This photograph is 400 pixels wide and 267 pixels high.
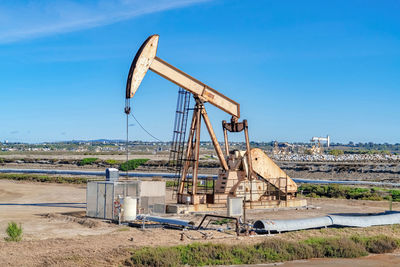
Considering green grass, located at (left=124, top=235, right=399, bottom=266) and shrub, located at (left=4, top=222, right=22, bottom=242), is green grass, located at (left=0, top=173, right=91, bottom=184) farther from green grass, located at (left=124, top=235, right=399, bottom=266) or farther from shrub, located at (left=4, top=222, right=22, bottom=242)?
green grass, located at (left=124, top=235, right=399, bottom=266)

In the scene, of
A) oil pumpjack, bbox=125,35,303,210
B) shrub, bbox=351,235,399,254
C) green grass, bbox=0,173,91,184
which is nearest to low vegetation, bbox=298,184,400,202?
oil pumpjack, bbox=125,35,303,210

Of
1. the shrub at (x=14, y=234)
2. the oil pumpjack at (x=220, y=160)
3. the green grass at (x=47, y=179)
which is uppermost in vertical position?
the oil pumpjack at (x=220, y=160)

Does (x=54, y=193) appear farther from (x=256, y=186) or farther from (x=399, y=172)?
(x=399, y=172)

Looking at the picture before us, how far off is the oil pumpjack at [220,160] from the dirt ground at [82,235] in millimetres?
1014

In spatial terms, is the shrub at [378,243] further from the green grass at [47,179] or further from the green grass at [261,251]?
the green grass at [47,179]

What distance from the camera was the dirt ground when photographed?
10.9m

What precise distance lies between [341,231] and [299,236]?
1.68 m

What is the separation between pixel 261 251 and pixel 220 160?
747cm

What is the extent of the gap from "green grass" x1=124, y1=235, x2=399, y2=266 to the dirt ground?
1.96ft

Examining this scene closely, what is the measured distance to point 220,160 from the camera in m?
19.5

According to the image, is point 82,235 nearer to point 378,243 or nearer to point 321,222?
point 321,222

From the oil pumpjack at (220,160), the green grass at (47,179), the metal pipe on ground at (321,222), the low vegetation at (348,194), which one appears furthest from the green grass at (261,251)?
the green grass at (47,179)

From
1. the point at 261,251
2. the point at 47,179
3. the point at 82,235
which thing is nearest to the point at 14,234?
the point at 82,235

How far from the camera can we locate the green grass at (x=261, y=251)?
11148 mm
